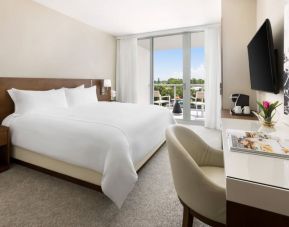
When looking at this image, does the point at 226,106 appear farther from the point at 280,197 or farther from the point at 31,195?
the point at 31,195

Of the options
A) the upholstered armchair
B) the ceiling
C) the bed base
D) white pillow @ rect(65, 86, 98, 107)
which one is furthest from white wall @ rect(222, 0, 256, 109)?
white pillow @ rect(65, 86, 98, 107)

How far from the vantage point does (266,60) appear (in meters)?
1.66

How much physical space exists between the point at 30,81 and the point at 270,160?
11.3 ft

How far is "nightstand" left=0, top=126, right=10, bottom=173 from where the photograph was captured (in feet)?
7.53

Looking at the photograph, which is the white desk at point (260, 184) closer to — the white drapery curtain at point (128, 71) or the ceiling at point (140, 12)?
the ceiling at point (140, 12)

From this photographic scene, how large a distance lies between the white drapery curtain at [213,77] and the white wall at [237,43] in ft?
4.15

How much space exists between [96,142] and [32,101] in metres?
1.63

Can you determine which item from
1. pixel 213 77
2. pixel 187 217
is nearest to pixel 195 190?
pixel 187 217

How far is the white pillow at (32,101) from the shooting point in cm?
266

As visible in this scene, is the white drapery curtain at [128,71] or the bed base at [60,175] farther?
the white drapery curtain at [128,71]

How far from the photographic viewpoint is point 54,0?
10.3ft

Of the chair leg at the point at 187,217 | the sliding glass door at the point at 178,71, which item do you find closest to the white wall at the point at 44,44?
the sliding glass door at the point at 178,71

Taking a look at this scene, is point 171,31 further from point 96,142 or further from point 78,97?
point 96,142

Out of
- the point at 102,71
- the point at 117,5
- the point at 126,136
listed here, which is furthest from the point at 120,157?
the point at 102,71
